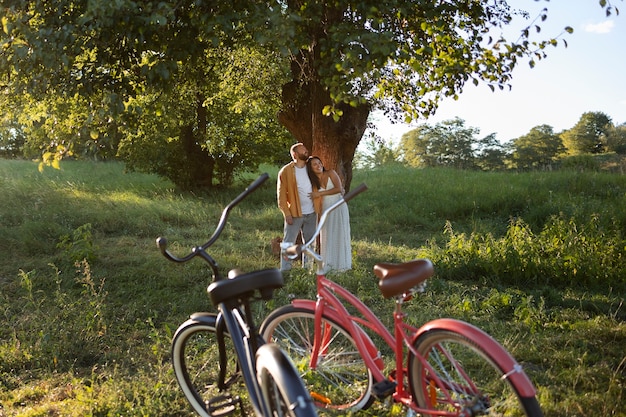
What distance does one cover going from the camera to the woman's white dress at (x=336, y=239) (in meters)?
9.85

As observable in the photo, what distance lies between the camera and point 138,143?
20.4 m

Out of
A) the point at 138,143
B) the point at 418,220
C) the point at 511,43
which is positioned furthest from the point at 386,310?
the point at 138,143

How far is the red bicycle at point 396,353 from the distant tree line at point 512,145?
42144mm

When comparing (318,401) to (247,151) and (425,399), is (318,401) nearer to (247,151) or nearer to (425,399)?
(425,399)

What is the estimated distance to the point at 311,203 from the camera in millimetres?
9750

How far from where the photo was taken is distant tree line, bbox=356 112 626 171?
1955 inches

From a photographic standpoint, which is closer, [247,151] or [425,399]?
Result: [425,399]

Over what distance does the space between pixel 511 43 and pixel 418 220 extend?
6.55 metres

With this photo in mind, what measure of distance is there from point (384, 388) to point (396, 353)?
0.22m

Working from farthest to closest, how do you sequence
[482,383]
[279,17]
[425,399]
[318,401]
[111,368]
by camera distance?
1. [279,17]
2. [111,368]
3. [482,383]
4. [318,401]
5. [425,399]

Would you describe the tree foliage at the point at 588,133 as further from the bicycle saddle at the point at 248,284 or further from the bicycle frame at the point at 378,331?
the bicycle saddle at the point at 248,284

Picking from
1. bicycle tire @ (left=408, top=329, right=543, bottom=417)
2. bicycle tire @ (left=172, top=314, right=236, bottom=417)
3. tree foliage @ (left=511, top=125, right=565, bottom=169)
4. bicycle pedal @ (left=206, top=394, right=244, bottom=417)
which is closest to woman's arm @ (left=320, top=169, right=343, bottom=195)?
bicycle tire @ (left=172, top=314, right=236, bottom=417)

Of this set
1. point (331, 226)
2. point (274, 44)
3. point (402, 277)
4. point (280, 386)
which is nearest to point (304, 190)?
point (331, 226)

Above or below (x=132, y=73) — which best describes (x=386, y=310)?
below
